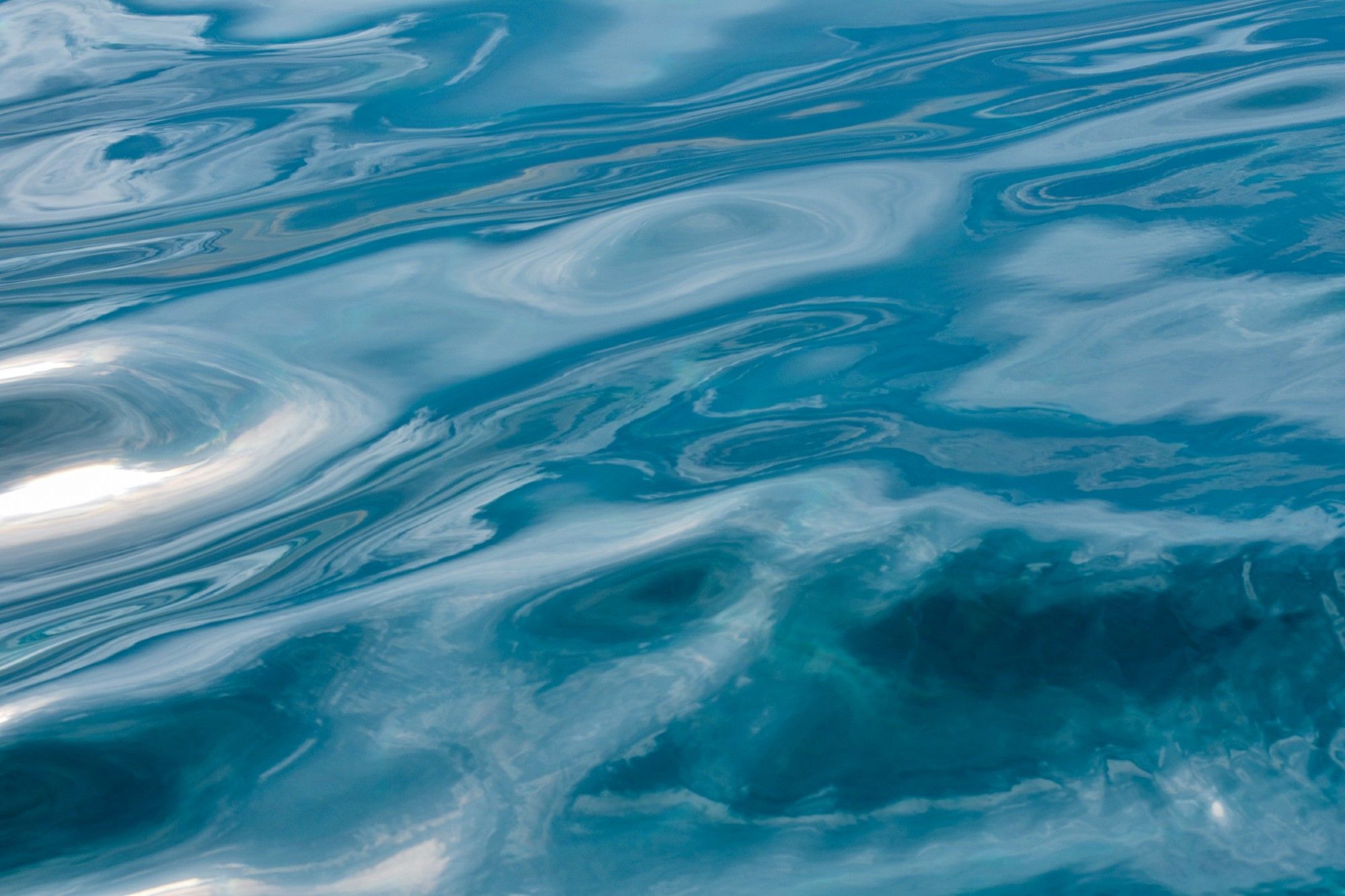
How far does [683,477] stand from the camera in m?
1.07

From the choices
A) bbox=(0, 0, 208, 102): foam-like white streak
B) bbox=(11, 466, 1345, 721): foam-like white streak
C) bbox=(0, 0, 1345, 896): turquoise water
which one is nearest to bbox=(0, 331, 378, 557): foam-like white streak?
bbox=(0, 0, 1345, 896): turquoise water

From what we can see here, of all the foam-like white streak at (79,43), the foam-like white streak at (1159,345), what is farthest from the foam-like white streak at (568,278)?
the foam-like white streak at (79,43)

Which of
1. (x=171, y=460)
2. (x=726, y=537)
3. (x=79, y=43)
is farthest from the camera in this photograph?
(x=79, y=43)

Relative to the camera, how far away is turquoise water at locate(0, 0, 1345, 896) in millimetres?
782

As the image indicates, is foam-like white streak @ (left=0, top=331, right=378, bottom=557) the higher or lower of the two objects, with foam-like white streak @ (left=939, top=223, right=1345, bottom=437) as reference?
higher

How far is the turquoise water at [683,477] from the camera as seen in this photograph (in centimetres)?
78

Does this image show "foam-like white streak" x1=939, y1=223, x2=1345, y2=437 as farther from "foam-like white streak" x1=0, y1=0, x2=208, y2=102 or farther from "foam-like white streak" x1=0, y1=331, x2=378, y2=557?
"foam-like white streak" x1=0, y1=0, x2=208, y2=102

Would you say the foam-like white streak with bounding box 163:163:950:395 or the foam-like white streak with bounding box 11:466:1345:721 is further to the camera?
the foam-like white streak with bounding box 163:163:950:395

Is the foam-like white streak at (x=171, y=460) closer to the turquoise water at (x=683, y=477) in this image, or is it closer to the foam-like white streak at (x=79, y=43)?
the turquoise water at (x=683, y=477)

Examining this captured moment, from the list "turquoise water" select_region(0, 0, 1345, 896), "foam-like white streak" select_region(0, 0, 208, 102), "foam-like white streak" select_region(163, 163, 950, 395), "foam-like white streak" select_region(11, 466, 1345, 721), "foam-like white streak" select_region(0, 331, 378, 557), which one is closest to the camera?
"turquoise water" select_region(0, 0, 1345, 896)

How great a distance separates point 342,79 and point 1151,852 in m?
1.67

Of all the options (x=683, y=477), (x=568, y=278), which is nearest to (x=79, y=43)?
(x=568, y=278)

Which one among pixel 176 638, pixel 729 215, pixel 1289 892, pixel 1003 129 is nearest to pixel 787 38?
pixel 1003 129

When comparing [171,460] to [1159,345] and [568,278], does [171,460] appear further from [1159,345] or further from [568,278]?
[1159,345]
